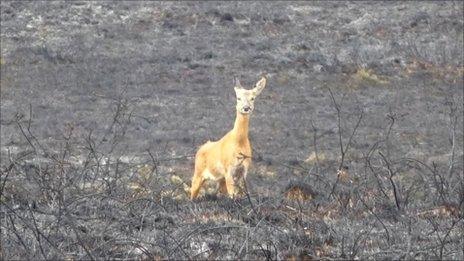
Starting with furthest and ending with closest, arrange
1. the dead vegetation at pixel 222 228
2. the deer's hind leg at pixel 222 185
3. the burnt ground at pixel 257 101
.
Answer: the deer's hind leg at pixel 222 185 → the burnt ground at pixel 257 101 → the dead vegetation at pixel 222 228

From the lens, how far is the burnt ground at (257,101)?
21.7 feet

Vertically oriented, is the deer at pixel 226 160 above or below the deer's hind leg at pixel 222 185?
above

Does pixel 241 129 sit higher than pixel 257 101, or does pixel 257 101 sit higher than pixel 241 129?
pixel 241 129

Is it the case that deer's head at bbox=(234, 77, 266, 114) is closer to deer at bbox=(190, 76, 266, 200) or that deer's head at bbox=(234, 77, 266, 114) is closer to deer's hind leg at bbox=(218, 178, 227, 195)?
deer at bbox=(190, 76, 266, 200)

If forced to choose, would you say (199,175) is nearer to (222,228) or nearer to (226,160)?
(226,160)

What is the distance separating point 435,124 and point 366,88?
5290mm

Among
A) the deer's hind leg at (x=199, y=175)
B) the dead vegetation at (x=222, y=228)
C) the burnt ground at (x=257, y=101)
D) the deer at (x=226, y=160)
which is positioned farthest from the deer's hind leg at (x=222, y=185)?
the dead vegetation at (x=222, y=228)

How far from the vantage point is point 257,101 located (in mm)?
27375

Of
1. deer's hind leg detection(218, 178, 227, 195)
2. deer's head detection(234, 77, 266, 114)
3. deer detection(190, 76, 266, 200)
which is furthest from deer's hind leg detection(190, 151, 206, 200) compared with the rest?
deer's head detection(234, 77, 266, 114)

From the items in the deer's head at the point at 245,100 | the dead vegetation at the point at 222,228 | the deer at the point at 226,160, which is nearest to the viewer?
the dead vegetation at the point at 222,228

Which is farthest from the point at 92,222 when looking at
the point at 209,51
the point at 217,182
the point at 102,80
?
the point at 209,51

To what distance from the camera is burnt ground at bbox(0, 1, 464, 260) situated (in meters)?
6.62

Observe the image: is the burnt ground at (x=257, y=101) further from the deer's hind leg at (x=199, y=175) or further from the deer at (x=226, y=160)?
the deer at (x=226, y=160)

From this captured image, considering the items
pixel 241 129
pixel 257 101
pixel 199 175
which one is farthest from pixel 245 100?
pixel 257 101
